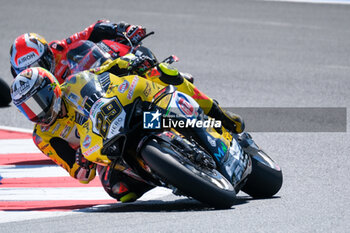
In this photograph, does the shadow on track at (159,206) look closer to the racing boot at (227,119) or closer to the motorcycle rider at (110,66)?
the racing boot at (227,119)

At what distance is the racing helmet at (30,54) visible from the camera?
8.12 metres

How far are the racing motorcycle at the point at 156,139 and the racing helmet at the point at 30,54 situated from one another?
213cm

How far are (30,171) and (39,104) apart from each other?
200 cm

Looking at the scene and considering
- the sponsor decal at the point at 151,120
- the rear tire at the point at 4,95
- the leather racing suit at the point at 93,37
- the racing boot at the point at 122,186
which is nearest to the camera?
→ the sponsor decal at the point at 151,120

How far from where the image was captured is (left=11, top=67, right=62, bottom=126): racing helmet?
6074 millimetres

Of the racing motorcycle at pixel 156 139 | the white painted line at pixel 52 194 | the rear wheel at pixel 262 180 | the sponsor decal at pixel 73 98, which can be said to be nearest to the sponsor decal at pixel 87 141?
the racing motorcycle at pixel 156 139

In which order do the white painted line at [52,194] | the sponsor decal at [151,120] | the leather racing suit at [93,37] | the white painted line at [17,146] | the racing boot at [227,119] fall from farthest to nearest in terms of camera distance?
the white painted line at [17,146], the leather racing suit at [93,37], the white painted line at [52,194], the racing boot at [227,119], the sponsor decal at [151,120]

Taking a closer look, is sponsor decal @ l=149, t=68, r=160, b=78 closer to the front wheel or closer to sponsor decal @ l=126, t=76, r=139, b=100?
sponsor decal @ l=126, t=76, r=139, b=100

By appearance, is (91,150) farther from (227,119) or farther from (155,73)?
(227,119)

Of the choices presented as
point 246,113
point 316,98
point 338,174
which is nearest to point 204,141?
point 338,174

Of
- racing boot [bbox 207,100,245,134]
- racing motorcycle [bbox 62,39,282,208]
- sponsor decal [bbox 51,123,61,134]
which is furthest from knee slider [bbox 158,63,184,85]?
sponsor decal [bbox 51,123,61,134]

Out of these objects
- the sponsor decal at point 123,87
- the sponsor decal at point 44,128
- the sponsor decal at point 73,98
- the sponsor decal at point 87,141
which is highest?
the sponsor decal at point 123,87

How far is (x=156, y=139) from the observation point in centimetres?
546

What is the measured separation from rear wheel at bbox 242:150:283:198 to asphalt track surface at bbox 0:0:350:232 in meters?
0.09
